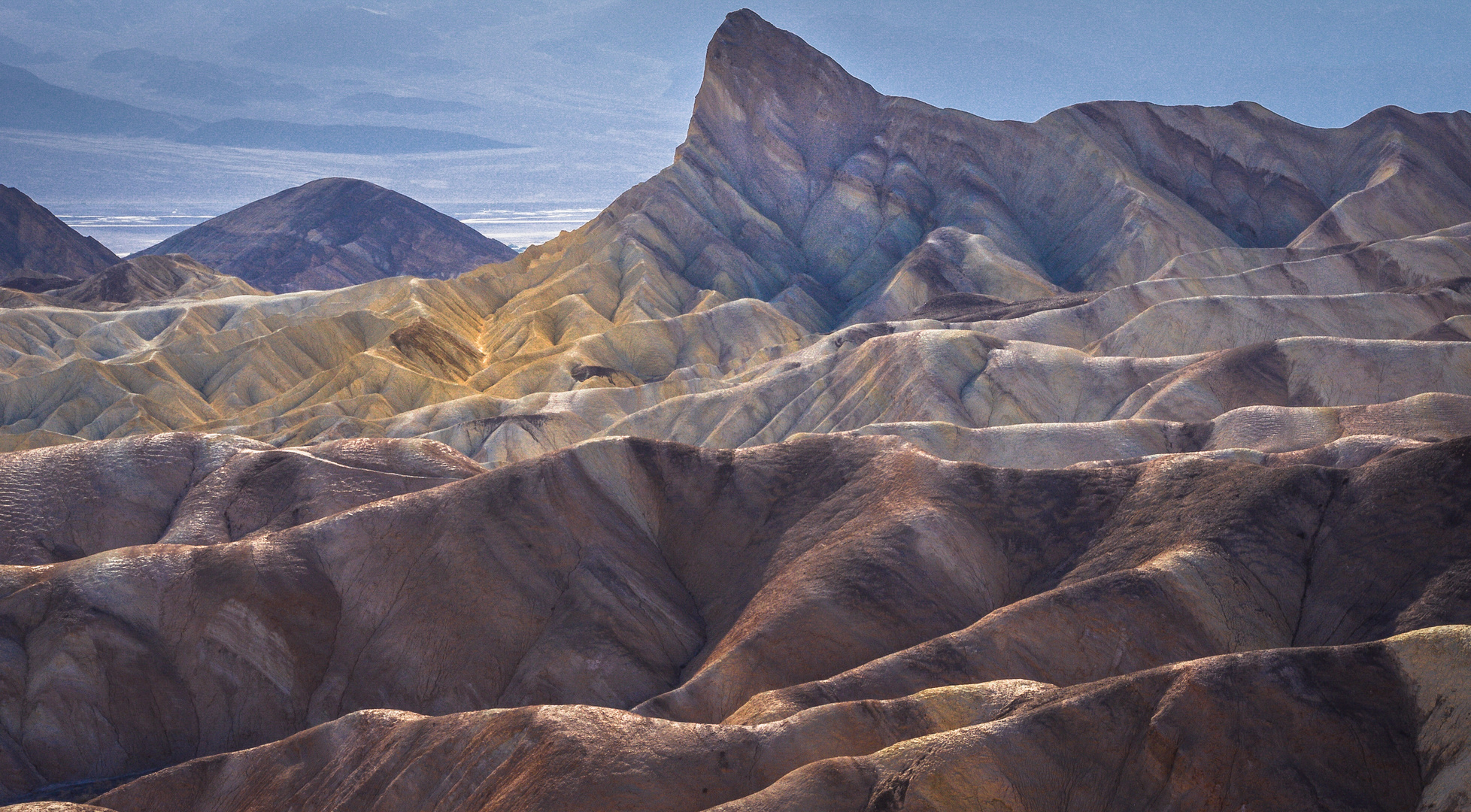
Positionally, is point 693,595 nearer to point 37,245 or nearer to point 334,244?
point 37,245

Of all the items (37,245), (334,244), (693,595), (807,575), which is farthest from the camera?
(334,244)

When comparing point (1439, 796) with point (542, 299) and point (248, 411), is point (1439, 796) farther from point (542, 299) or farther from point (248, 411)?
point (542, 299)

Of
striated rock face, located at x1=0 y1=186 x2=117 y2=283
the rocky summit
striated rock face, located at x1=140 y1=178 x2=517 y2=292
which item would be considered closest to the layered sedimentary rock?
the rocky summit

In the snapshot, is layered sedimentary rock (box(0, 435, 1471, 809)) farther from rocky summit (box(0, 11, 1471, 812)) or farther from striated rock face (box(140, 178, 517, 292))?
striated rock face (box(140, 178, 517, 292))

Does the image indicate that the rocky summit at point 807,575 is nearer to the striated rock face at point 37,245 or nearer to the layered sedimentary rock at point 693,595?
the layered sedimentary rock at point 693,595

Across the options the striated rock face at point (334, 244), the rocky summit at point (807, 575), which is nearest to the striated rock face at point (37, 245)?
the striated rock face at point (334, 244)

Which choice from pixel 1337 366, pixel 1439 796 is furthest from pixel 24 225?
pixel 1439 796

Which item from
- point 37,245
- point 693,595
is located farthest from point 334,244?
point 693,595
